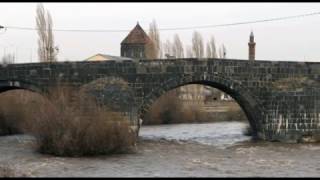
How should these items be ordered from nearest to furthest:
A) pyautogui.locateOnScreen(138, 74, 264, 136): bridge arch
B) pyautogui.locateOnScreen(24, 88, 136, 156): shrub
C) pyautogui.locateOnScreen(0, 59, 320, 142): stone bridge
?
1. pyautogui.locateOnScreen(24, 88, 136, 156): shrub
2. pyautogui.locateOnScreen(0, 59, 320, 142): stone bridge
3. pyautogui.locateOnScreen(138, 74, 264, 136): bridge arch

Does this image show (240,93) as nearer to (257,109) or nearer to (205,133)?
(257,109)

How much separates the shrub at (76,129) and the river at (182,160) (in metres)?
0.51

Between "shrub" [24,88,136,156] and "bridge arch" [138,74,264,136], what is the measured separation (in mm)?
3430

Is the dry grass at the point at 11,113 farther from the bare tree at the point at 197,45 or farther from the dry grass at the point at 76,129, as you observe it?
the bare tree at the point at 197,45

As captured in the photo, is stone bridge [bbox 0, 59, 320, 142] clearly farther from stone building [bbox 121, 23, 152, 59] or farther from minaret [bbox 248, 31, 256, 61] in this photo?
stone building [bbox 121, 23, 152, 59]

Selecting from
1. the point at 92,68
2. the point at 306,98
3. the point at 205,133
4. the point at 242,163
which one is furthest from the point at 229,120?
the point at 242,163

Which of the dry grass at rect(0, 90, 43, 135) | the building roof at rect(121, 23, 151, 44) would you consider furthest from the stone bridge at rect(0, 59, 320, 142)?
the building roof at rect(121, 23, 151, 44)

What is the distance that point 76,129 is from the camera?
20.0 m

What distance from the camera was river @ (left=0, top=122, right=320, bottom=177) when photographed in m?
16.7

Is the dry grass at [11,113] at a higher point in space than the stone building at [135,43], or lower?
lower

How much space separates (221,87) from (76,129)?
8274 millimetres

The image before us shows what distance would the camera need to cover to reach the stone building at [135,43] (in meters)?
57.0

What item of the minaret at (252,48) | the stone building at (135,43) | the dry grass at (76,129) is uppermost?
the stone building at (135,43)

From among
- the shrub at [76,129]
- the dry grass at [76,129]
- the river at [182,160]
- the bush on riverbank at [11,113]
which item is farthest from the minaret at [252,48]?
the shrub at [76,129]
